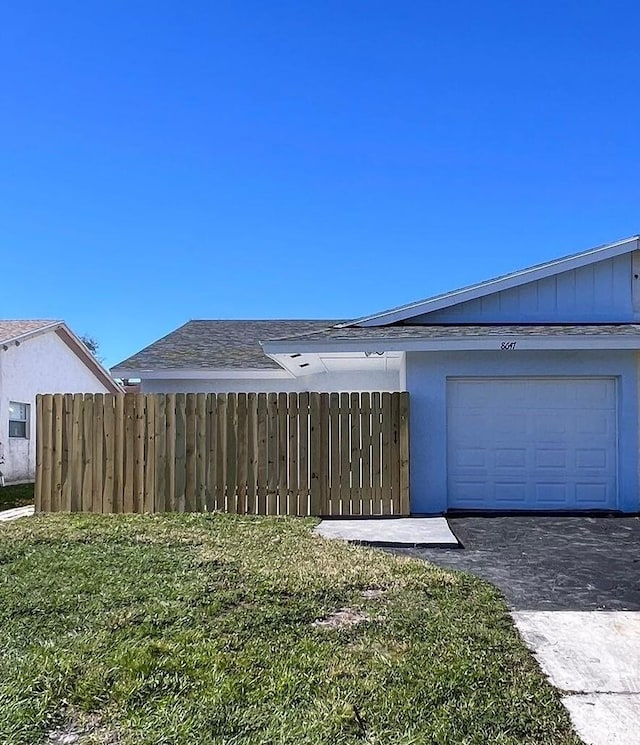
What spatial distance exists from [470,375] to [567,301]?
2.34 meters

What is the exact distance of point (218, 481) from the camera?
32.6 ft

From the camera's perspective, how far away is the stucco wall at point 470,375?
32.8 ft

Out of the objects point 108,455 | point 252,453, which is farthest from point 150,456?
point 252,453

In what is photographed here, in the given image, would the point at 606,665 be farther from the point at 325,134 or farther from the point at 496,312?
the point at 325,134

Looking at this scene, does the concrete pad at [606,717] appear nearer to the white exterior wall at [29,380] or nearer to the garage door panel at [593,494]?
the garage door panel at [593,494]

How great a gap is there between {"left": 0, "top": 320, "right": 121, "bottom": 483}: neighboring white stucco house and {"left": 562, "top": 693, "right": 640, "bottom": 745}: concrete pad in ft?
55.9

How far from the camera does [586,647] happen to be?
4246 mm

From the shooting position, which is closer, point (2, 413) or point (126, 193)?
point (2, 413)

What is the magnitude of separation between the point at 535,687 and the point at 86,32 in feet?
40.6

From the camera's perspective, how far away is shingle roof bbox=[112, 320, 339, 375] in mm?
14375

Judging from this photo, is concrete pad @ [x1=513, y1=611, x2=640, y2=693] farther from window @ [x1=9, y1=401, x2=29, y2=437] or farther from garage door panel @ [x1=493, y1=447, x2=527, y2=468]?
window @ [x1=9, y1=401, x2=29, y2=437]

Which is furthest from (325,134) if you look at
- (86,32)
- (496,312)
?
(496,312)

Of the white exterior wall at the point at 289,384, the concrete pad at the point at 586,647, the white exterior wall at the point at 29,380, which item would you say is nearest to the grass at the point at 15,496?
the white exterior wall at the point at 29,380

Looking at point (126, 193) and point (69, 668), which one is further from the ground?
point (126, 193)
